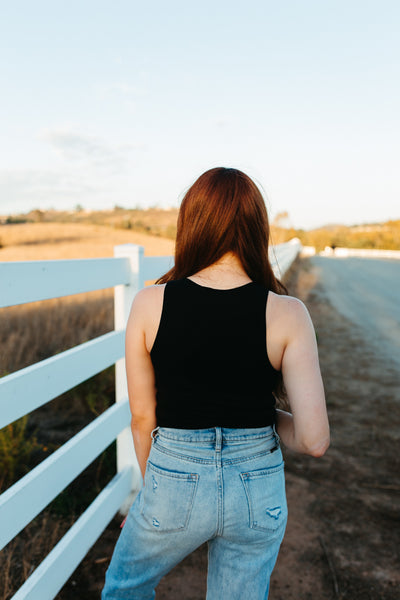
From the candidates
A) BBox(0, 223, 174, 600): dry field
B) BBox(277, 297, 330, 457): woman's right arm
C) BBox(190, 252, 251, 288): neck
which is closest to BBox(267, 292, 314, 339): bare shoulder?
BBox(277, 297, 330, 457): woman's right arm

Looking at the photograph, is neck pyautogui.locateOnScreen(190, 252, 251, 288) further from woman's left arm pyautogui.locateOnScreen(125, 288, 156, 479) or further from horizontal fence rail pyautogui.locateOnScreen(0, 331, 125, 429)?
horizontal fence rail pyautogui.locateOnScreen(0, 331, 125, 429)

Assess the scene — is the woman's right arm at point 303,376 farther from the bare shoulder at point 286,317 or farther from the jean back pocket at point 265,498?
the jean back pocket at point 265,498

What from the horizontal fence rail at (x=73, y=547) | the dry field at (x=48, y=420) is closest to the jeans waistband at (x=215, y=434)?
the horizontal fence rail at (x=73, y=547)

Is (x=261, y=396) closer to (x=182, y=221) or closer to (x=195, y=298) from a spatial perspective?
(x=195, y=298)

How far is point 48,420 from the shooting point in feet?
15.5

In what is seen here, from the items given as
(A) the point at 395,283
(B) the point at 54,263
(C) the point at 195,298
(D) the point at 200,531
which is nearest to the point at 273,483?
(D) the point at 200,531

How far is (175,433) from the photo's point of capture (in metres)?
1.42

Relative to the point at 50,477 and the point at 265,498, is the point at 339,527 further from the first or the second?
the point at 265,498

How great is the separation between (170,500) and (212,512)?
121 millimetres

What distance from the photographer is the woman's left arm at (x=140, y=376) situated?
143cm

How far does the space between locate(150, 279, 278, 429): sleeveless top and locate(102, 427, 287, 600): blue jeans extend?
59 mm

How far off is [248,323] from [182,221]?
406 millimetres

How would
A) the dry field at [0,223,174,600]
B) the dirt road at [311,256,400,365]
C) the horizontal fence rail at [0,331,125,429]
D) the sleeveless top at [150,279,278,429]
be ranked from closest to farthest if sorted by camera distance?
1. the sleeveless top at [150,279,278,429]
2. the horizontal fence rail at [0,331,125,429]
3. the dry field at [0,223,174,600]
4. the dirt road at [311,256,400,365]

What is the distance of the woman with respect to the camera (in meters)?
1.36
